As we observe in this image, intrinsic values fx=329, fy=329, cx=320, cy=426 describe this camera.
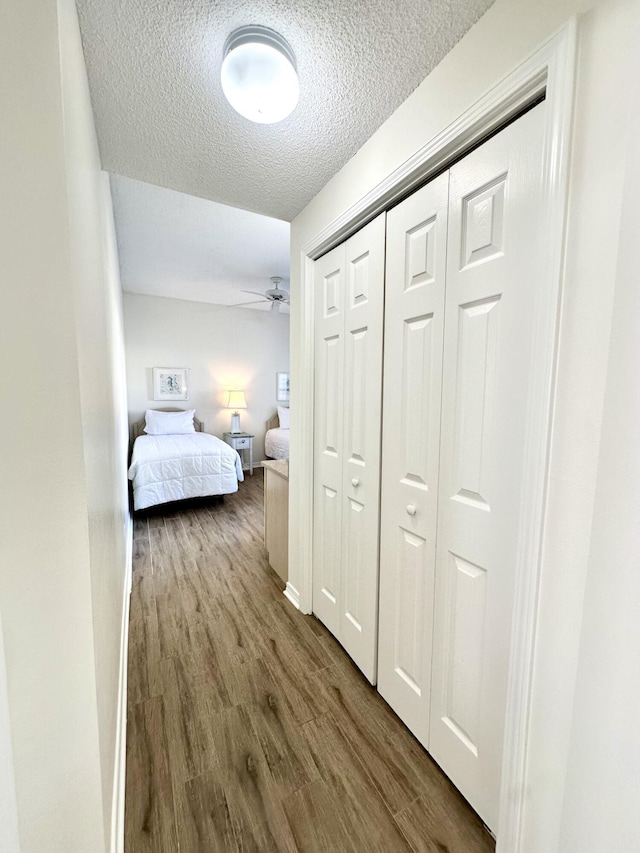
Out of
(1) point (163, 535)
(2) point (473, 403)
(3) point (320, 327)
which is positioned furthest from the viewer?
(1) point (163, 535)

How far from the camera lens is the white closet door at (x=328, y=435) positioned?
1.64 metres

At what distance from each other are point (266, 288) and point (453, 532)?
13.8 ft

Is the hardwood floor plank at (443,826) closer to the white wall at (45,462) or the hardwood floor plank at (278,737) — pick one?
the hardwood floor plank at (278,737)

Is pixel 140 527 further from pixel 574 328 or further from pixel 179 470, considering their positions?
pixel 574 328

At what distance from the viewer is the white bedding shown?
526 cm

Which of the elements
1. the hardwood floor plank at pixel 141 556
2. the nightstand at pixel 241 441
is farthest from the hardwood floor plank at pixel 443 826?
the nightstand at pixel 241 441

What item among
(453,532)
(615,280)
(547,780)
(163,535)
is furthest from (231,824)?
(163,535)

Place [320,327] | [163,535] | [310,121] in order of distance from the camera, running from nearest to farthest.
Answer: [310,121] → [320,327] → [163,535]

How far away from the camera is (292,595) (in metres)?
2.07

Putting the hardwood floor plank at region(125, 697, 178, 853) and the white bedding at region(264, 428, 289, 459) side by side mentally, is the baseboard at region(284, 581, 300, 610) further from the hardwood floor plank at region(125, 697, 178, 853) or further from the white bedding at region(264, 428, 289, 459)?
the white bedding at region(264, 428, 289, 459)

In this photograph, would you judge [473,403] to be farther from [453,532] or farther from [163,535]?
[163,535]

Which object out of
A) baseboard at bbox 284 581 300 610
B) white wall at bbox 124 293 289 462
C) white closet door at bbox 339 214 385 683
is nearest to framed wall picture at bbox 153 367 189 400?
white wall at bbox 124 293 289 462

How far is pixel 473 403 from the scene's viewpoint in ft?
3.20

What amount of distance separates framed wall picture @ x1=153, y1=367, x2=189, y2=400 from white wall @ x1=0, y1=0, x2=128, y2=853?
4641mm
